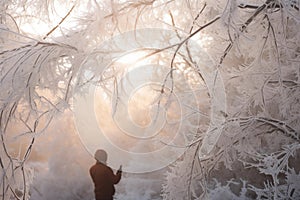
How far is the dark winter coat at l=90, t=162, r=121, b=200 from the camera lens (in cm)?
502

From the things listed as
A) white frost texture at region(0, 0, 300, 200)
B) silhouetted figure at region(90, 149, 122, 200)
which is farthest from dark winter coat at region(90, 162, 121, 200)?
white frost texture at region(0, 0, 300, 200)

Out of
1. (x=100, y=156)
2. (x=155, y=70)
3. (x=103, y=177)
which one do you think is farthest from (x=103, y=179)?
(x=155, y=70)

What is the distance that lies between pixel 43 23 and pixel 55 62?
820 mm

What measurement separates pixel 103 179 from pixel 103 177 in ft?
0.10

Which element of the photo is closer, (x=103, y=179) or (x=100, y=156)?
(x=100, y=156)

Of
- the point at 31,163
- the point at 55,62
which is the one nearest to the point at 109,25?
the point at 55,62

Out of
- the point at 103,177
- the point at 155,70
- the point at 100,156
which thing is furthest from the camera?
the point at 103,177

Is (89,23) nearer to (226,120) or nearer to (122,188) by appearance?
(226,120)

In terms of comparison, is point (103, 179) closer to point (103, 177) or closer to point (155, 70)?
point (103, 177)

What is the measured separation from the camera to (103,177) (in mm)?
5066

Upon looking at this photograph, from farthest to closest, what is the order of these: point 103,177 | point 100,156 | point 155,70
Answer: point 103,177
point 100,156
point 155,70

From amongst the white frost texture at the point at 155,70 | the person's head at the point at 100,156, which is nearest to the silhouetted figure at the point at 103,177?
the person's head at the point at 100,156

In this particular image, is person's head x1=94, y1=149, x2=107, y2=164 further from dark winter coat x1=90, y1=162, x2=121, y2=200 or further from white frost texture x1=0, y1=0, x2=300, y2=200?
white frost texture x1=0, y1=0, x2=300, y2=200

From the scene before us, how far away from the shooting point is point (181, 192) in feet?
13.4
